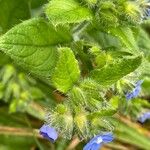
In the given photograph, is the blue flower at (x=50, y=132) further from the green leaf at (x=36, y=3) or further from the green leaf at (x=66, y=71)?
the green leaf at (x=36, y=3)

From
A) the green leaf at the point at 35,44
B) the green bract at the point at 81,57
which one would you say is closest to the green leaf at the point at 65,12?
the green bract at the point at 81,57

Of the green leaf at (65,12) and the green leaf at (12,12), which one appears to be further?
the green leaf at (12,12)

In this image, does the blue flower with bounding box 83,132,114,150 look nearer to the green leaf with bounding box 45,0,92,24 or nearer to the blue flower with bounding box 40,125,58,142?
the blue flower with bounding box 40,125,58,142

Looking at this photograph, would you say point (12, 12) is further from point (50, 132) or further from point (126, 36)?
point (50, 132)

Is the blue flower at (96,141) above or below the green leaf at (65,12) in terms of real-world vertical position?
below

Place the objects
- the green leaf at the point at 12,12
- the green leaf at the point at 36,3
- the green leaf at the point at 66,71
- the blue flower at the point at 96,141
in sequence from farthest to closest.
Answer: the green leaf at the point at 36,3, the green leaf at the point at 12,12, the blue flower at the point at 96,141, the green leaf at the point at 66,71

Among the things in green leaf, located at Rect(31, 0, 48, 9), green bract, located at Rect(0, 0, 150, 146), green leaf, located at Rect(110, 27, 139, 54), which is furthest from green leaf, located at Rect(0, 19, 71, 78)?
green leaf, located at Rect(31, 0, 48, 9)

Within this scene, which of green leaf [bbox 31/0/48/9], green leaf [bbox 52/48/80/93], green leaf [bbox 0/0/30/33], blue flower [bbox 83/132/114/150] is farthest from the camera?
green leaf [bbox 31/0/48/9]
